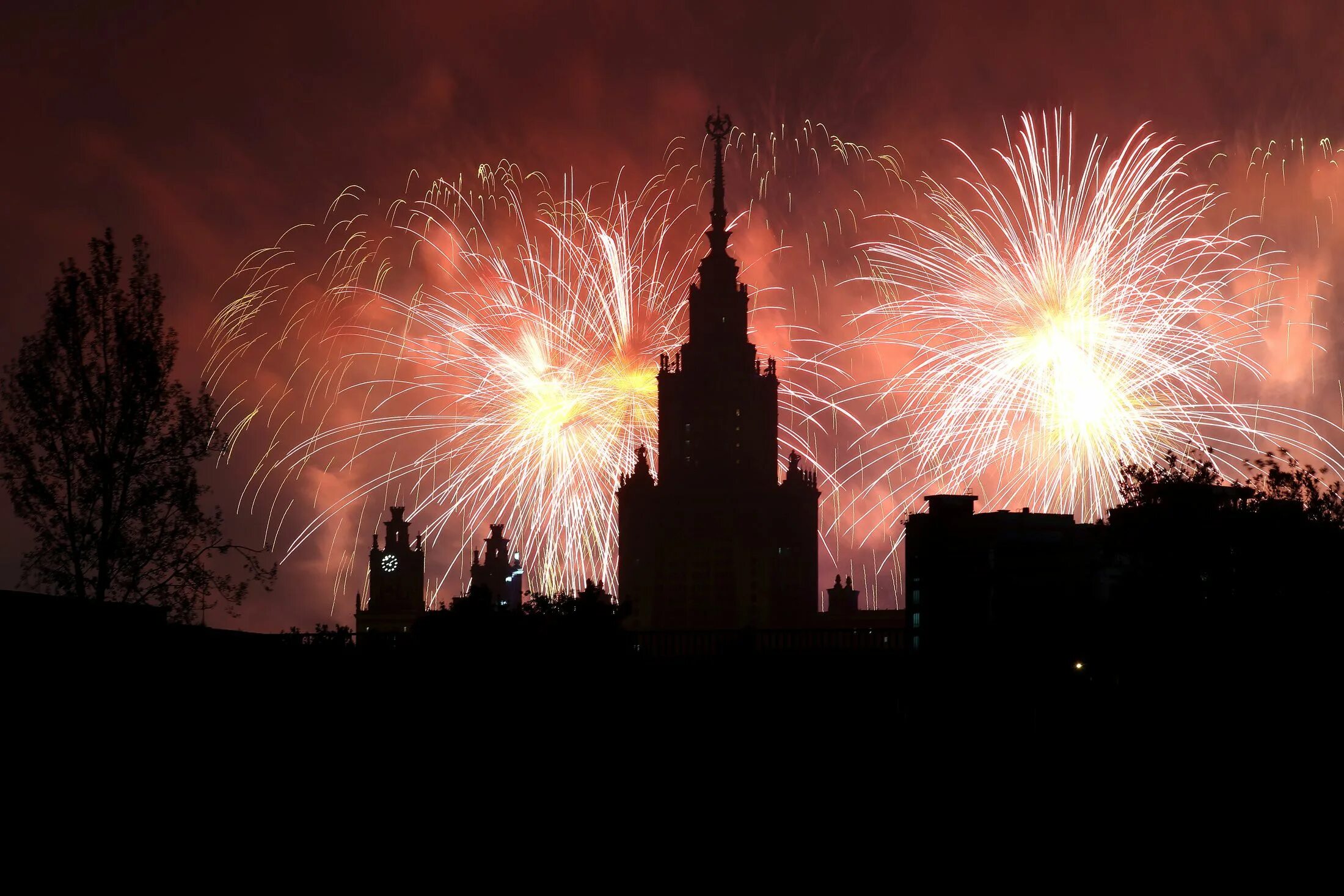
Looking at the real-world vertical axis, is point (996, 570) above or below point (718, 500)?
below

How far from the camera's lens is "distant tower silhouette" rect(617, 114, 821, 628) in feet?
528

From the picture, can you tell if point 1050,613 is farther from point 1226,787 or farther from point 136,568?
point 136,568

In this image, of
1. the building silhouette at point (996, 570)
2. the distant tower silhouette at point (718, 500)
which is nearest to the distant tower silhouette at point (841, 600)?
the distant tower silhouette at point (718, 500)

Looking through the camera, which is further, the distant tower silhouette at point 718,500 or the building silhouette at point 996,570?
the distant tower silhouette at point 718,500

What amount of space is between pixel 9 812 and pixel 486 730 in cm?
1395

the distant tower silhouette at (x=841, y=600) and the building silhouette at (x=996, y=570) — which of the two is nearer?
the building silhouette at (x=996, y=570)

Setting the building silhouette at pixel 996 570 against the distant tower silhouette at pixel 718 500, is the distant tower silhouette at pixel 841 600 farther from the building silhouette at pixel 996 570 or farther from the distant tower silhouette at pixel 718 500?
the building silhouette at pixel 996 570

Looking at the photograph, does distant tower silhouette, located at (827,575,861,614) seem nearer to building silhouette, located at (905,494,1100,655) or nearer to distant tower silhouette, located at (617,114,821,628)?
distant tower silhouette, located at (617,114,821,628)

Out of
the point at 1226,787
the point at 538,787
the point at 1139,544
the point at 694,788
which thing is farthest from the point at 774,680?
the point at 1139,544

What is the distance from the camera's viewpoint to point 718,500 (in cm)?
16200

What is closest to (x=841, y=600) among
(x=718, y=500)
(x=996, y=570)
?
(x=718, y=500)

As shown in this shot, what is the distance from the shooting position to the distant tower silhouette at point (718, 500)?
528 ft

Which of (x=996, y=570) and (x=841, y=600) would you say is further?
(x=841, y=600)

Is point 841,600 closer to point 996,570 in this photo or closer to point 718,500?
point 718,500
